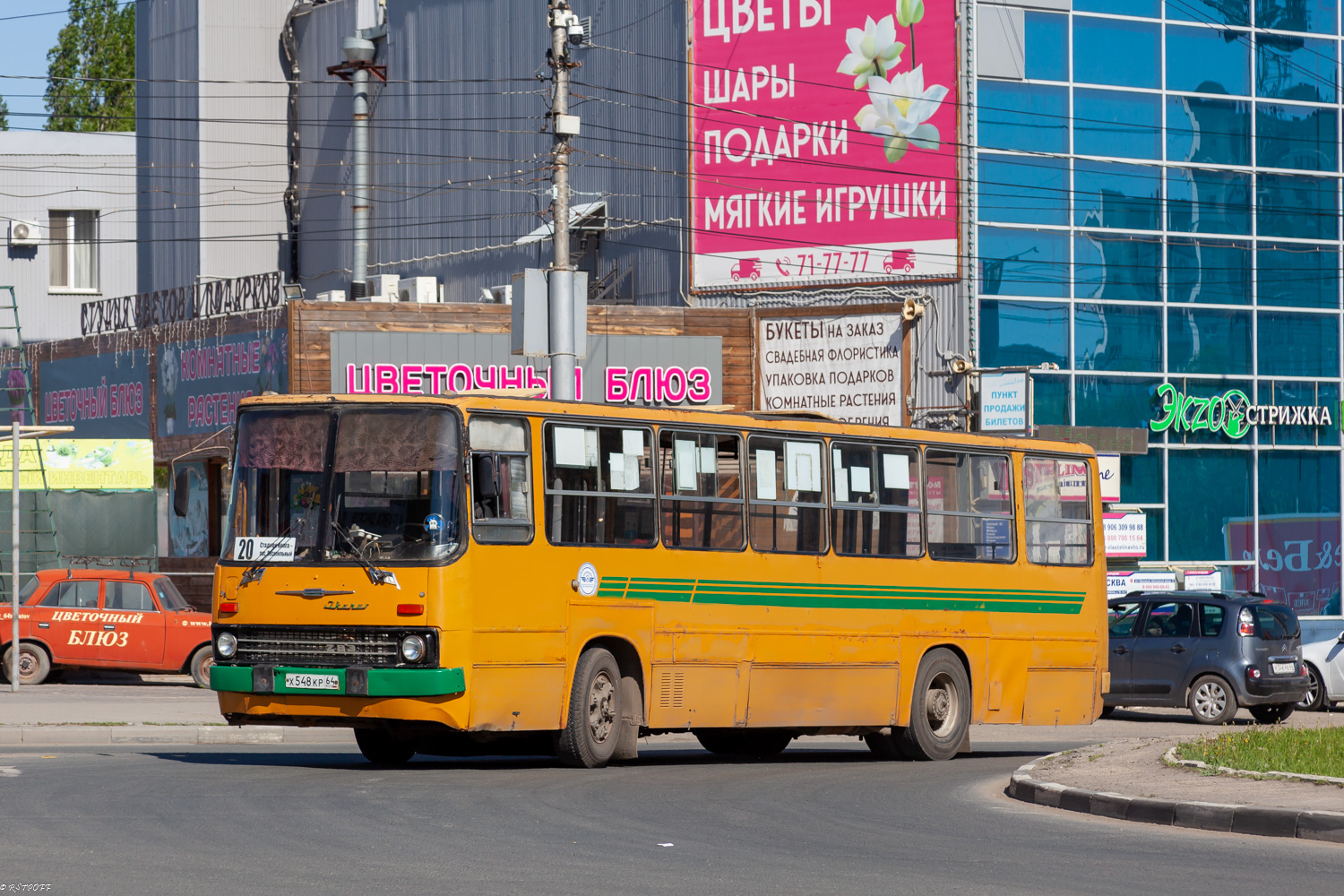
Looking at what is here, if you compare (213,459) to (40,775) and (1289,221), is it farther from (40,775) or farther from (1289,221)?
(40,775)

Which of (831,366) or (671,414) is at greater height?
(831,366)

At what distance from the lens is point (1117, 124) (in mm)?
36125

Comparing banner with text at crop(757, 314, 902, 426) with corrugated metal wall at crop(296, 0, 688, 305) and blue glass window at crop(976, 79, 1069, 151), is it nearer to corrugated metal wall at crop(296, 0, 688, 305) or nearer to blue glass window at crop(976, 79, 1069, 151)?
corrugated metal wall at crop(296, 0, 688, 305)

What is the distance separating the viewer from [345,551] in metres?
14.1

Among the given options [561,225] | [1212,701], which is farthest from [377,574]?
[1212,701]

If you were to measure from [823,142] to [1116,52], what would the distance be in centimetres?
578

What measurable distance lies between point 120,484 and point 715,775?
2098 cm

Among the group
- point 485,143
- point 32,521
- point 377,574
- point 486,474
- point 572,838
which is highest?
point 485,143

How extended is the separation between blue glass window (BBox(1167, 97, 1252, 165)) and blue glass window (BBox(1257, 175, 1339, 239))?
843mm

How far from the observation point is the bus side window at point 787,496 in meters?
16.3

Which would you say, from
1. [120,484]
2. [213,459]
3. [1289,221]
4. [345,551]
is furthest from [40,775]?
[1289,221]

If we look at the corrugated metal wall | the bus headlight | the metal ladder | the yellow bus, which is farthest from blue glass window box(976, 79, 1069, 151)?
the bus headlight

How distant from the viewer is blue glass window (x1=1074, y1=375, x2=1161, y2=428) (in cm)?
3581

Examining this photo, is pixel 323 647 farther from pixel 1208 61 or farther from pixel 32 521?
pixel 1208 61
